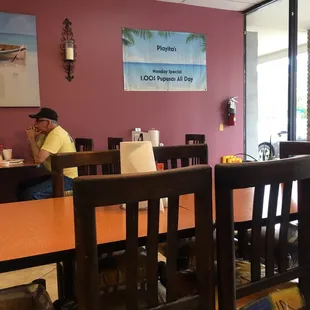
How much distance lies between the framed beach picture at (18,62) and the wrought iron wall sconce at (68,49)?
1.01 ft

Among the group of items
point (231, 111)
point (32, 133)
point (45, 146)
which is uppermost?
point (231, 111)

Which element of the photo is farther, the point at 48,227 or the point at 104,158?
the point at 104,158

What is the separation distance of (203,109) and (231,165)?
3968 millimetres

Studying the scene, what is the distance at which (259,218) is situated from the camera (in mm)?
1144

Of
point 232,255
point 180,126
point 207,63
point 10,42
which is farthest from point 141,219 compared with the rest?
point 207,63

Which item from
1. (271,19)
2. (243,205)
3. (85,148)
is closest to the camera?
(243,205)

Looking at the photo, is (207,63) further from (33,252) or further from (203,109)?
(33,252)

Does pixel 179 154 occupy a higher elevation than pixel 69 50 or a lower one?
lower

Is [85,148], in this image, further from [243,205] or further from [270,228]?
[270,228]

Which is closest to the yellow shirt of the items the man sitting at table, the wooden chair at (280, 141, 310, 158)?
the man sitting at table

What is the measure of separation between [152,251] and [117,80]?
358 cm

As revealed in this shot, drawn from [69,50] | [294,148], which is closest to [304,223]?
[294,148]

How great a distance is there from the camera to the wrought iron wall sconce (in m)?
3.99

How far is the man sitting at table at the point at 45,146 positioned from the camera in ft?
10.5
